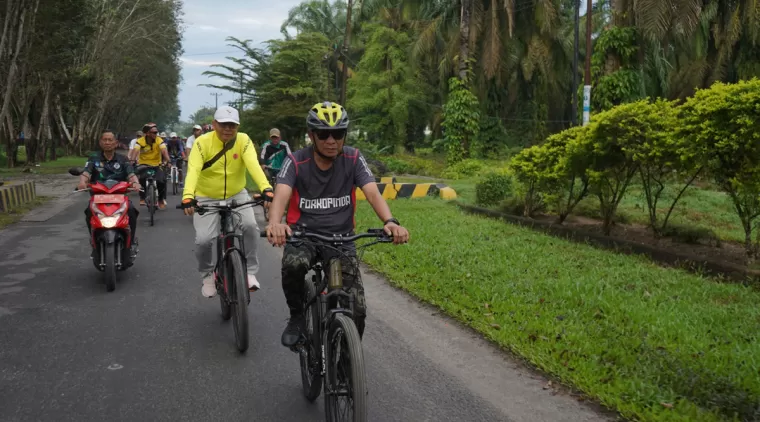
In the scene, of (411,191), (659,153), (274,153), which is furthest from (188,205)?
(411,191)

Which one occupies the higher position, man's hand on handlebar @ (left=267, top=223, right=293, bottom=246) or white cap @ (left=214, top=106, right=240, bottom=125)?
white cap @ (left=214, top=106, right=240, bottom=125)

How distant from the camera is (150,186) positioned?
1352 centimetres

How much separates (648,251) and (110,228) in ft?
22.4

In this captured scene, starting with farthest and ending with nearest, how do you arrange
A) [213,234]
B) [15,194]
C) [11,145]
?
[11,145], [15,194], [213,234]

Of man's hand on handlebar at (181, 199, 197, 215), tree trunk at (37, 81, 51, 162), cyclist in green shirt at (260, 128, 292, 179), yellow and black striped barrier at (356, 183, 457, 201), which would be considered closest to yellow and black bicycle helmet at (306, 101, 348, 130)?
man's hand on handlebar at (181, 199, 197, 215)

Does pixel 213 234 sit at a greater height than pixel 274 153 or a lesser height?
lesser

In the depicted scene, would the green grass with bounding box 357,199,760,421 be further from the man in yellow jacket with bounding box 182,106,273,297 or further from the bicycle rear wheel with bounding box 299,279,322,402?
the man in yellow jacket with bounding box 182,106,273,297

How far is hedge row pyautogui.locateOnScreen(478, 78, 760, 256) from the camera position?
764cm

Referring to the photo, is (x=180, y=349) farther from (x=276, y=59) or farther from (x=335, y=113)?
(x=276, y=59)

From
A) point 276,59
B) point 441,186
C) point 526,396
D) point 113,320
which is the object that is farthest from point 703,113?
point 276,59

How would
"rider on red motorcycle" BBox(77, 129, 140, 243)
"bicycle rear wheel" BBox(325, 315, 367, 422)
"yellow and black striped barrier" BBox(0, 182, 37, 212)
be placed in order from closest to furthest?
"bicycle rear wheel" BBox(325, 315, 367, 422) → "rider on red motorcycle" BBox(77, 129, 140, 243) → "yellow and black striped barrier" BBox(0, 182, 37, 212)

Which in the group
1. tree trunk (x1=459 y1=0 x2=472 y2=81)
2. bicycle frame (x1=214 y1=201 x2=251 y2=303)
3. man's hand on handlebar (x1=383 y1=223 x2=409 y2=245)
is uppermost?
tree trunk (x1=459 y1=0 x2=472 y2=81)

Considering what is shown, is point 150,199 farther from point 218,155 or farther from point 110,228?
point 218,155

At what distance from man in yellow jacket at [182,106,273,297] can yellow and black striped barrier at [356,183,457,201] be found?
11062 mm
